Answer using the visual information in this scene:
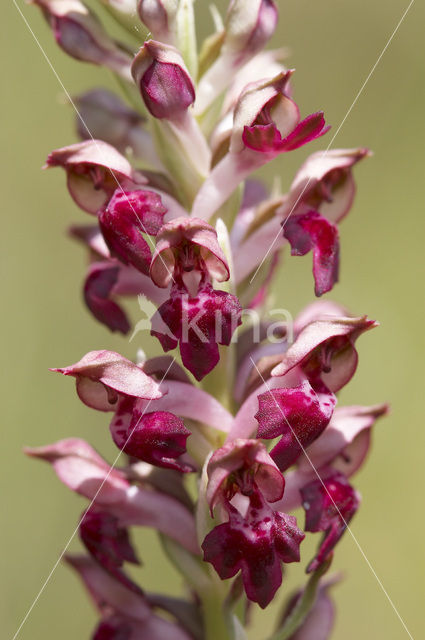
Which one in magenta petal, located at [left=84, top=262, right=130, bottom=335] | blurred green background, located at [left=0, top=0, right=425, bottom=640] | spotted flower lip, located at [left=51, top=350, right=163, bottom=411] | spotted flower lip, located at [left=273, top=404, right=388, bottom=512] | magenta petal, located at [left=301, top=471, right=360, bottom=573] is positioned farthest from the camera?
blurred green background, located at [left=0, top=0, right=425, bottom=640]

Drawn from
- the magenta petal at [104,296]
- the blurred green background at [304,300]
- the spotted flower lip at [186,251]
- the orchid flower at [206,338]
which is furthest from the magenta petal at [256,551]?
the blurred green background at [304,300]

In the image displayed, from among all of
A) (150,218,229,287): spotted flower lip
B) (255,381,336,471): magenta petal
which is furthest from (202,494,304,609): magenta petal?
(150,218,229,287): spotted flower lip

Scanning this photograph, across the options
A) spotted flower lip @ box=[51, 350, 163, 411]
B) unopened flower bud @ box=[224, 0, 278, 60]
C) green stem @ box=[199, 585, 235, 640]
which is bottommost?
green stem @ box=[199, 585, 235, 640]

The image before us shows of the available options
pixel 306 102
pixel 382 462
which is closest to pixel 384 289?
pixel 382 462

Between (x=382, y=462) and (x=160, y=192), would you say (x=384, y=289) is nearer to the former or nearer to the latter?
(x=382, y=462)

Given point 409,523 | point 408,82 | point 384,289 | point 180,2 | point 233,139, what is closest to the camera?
point 233,139

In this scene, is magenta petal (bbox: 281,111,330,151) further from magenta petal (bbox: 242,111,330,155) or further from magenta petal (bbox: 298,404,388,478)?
magenta petal (bbox: 298,404,388,478)

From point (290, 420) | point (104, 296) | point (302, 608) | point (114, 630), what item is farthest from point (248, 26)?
point (114, 630)
